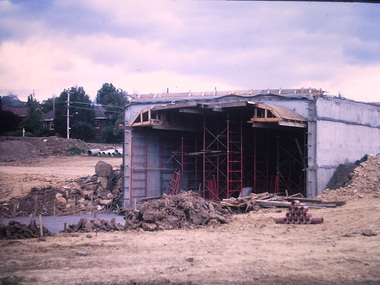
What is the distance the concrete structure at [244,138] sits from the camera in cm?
2231

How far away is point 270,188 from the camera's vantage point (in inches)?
1088

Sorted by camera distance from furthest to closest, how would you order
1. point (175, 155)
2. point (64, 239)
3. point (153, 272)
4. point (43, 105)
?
point (43, 105)
point (175, 155)
point (64, 239)
point (153, 272)

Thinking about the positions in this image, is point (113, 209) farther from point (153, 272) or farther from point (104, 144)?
point (104, 144)

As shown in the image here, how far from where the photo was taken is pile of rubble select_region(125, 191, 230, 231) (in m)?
16.2

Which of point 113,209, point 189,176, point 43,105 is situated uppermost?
point 43,105

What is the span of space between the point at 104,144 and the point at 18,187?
24261 millimetres

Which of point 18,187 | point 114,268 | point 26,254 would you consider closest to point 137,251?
point 114,268

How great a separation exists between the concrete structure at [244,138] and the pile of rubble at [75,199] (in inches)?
80.1

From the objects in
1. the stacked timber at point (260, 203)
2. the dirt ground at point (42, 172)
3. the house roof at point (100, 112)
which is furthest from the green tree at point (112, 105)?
the stacked timber at point (260, 203)

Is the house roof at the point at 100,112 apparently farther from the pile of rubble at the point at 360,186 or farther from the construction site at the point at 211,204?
the pile of rubble at the point at 360,186

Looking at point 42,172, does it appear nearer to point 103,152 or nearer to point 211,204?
point 103,152

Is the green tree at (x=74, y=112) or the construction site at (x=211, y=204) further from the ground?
the green tree at (x=74, y=112)

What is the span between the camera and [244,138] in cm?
2759

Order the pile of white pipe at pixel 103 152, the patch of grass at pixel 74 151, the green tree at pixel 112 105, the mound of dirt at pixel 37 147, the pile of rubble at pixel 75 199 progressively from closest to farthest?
the pile of rubble at pixel 75 199 < the mound of dirt at pixel 37 147 < the patch of grass at pixel 74 151 < the pile of white pipe at pixel 103 152 < the green tree at pixel 112 105
